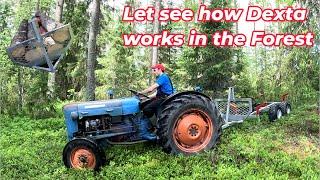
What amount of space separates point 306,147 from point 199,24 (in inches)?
298

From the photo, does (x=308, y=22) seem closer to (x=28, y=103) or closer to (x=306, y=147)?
(x=306, y=147)

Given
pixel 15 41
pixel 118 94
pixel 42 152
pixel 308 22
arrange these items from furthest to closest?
pixel 118 94 < pixel 308 22 < pixel 42 152 < pixel 15 41

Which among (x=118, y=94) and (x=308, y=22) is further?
(x=118, y=94)

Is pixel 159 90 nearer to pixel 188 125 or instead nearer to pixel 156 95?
pixel 156 95

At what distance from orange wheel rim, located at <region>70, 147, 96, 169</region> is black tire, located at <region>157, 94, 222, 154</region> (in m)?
1.33

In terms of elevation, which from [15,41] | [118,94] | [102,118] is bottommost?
[118,94]

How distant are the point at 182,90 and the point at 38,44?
245 inches

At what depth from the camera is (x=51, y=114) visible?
13.8 meters

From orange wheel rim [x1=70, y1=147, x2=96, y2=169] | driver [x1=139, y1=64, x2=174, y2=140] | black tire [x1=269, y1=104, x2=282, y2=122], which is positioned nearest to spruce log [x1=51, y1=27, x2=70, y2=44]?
driver [x1=139, y1=64, x2=174, y2=140]

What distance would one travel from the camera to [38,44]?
307 inches

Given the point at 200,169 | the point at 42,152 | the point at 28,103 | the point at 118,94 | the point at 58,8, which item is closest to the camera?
the point at 200,169

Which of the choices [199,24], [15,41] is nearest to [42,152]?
[15,41]

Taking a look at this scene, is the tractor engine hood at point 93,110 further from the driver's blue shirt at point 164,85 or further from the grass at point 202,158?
the grass at point 202,158

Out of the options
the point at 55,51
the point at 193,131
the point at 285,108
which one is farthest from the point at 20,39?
the point at 285,108
